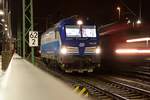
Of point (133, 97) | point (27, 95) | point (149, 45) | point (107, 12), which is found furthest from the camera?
point (107, 12)

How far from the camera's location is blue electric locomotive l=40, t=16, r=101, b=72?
2039cm

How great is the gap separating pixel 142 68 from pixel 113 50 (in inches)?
83.0

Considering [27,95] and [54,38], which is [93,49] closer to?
[54,38]

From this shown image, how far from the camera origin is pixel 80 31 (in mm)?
21031

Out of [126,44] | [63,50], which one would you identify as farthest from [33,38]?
Answer: [126,44]

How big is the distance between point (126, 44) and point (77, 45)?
3.15 metres

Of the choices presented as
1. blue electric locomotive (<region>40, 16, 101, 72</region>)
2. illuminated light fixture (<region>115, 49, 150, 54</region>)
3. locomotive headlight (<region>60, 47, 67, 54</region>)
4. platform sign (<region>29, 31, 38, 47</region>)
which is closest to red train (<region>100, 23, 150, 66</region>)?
illuminated light fixture (<region>115, 49, 150, 54</region>)

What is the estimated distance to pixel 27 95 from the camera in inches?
231

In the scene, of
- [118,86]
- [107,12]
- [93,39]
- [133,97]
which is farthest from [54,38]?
[107,12]

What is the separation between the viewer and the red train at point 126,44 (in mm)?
20812

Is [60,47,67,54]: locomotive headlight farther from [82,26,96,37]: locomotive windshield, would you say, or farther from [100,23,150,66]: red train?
[100,23,150,66]: red train

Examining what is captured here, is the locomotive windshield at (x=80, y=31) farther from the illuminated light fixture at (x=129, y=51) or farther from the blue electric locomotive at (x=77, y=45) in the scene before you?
the illuminated light fixture at (x=129, y=51)

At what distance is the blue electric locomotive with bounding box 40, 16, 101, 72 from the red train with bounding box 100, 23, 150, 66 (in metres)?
1.83

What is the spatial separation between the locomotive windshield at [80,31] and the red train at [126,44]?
1.91 metres
